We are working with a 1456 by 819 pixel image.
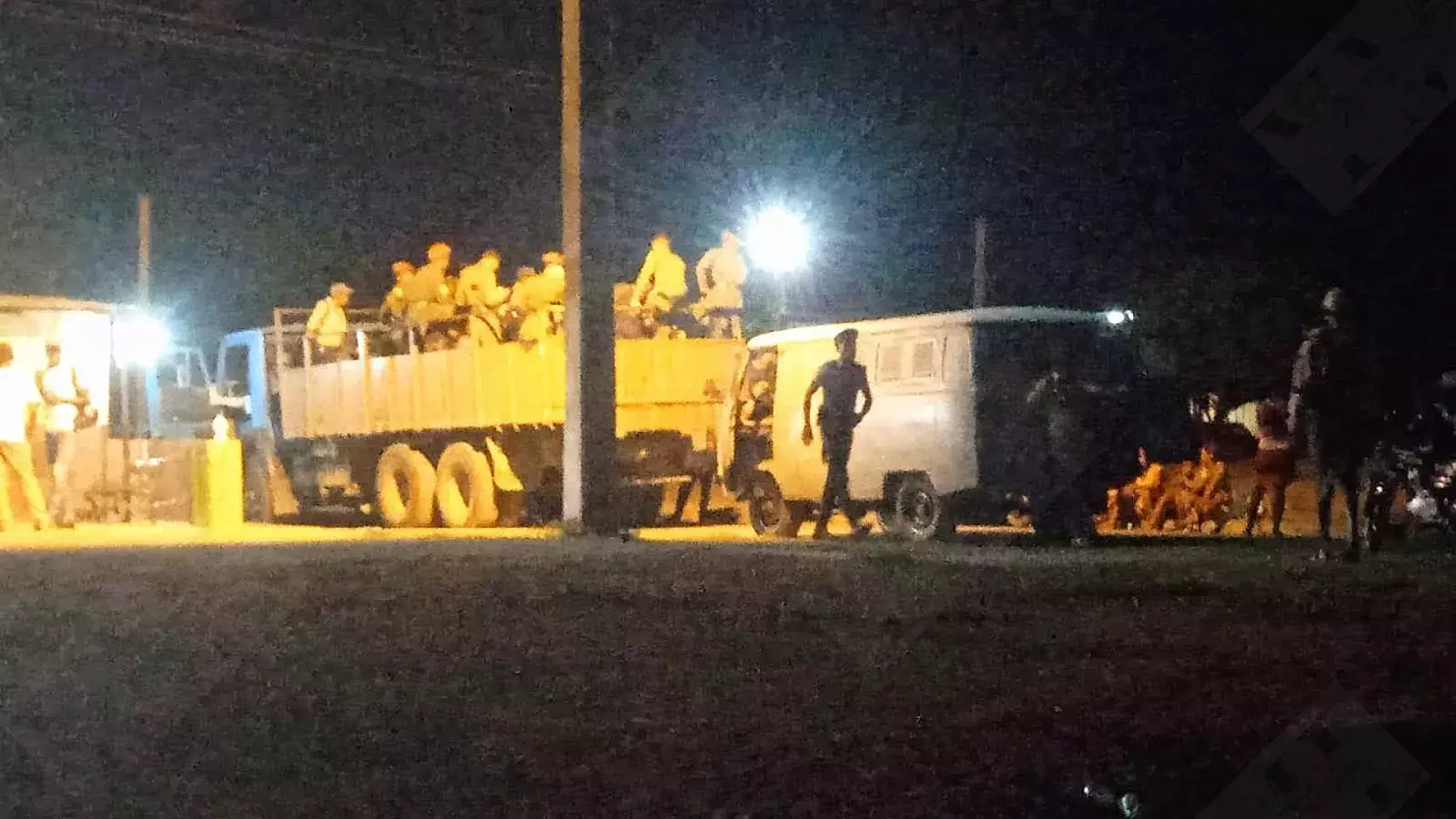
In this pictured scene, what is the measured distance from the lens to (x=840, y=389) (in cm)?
1391

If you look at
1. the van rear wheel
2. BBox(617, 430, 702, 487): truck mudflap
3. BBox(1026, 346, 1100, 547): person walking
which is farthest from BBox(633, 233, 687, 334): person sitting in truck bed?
BBox(1026, 346, 1100, 547): person walking

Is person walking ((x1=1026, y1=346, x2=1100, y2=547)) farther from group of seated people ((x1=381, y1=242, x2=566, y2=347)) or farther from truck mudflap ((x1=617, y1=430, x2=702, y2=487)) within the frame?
group of seated people ((x1=381, y1=242, x2=566, y2=347))

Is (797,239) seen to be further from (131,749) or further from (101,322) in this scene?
(131,749)

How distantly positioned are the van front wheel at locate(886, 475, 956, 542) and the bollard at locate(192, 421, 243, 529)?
8.21 metres

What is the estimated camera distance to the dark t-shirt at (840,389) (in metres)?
13.9

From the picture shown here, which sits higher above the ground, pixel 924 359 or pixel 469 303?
pixel 469 303

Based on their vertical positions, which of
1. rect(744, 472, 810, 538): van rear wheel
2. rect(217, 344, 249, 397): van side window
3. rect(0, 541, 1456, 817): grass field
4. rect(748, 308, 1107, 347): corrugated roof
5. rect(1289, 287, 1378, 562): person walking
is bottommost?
rect(0, 541, 1456, 817): grass field

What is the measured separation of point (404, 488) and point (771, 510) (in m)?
5.50

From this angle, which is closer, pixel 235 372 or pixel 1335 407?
pixel 1335 407

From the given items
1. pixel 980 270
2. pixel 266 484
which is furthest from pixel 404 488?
pixel 980 270

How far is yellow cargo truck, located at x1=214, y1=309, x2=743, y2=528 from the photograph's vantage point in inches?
701

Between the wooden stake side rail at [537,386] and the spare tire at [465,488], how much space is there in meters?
0.33

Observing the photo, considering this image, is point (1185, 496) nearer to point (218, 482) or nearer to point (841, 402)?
point (841, 402)

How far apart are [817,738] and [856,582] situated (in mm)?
4659
